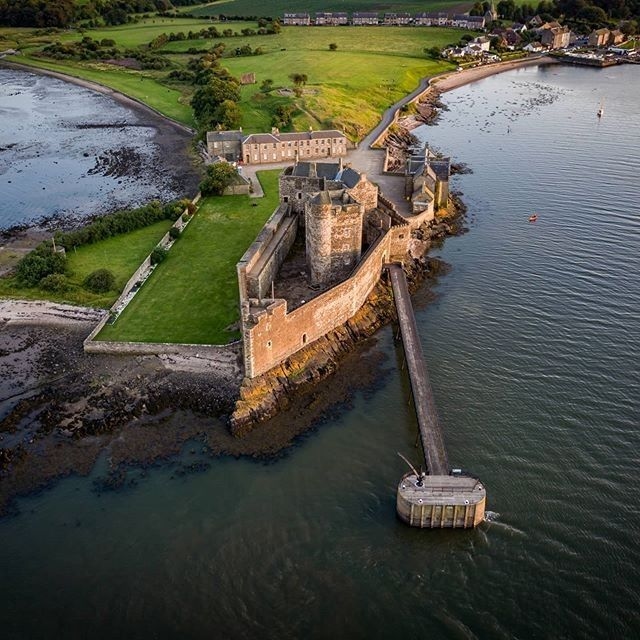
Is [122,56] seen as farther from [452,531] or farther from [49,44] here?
[452,531]

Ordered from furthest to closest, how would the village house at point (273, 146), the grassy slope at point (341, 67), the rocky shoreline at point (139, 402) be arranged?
the grassy slope at point (341, 67) → the village house at point (273, 146) → the rocky shoreline at point (139, 402)

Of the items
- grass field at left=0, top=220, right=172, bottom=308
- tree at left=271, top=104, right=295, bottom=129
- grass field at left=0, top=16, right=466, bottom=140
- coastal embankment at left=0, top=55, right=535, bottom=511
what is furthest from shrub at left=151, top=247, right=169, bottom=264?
tree at left=271, top=104, right=295, bottom=129

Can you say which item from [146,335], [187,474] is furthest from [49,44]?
[187,474]

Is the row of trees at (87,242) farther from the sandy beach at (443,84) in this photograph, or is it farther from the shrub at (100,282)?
the sandy beach at (443,84)

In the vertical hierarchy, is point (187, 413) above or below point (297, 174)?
below

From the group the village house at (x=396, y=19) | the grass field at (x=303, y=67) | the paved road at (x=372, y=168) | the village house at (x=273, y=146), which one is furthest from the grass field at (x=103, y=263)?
the village house at (x=396, y=19)

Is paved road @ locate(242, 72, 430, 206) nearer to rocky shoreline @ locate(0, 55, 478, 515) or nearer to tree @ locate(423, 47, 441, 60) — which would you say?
rocky shoreline @ locate(0, 55, 478, 515)

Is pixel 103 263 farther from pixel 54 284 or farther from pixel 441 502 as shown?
pixel 441 502
